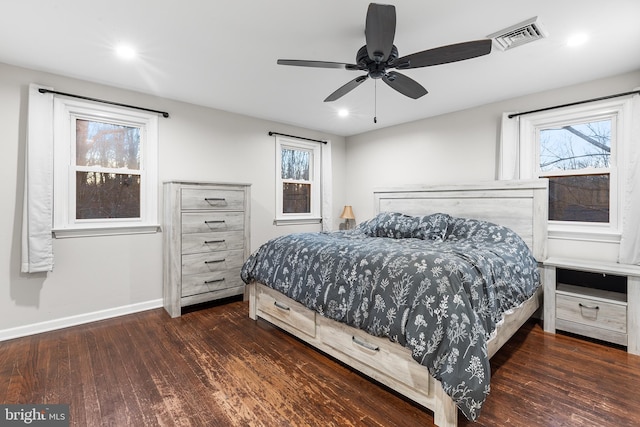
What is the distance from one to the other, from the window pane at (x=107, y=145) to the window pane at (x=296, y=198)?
6.68 feet

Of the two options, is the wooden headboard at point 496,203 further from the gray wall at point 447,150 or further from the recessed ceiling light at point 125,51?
the recessed ceiling light at point 125,51

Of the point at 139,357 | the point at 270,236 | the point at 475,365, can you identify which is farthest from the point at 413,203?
the point at 139,357

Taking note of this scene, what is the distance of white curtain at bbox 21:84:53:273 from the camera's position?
2.70 meters

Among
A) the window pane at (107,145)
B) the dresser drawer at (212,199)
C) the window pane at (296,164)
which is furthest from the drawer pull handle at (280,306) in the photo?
the window pane at (296,164)

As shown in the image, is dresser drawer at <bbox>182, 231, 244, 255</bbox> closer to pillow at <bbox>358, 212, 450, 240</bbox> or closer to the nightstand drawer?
the nightstand drawer

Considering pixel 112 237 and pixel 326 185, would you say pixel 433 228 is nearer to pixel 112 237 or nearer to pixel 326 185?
pixel 326 185

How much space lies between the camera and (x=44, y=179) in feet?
9.07

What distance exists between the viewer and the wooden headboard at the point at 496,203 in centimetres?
304

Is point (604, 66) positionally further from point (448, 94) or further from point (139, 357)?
point (139, 357)

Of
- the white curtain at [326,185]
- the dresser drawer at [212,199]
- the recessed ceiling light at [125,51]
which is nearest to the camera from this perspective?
the recessed ceiling light at [125,51]

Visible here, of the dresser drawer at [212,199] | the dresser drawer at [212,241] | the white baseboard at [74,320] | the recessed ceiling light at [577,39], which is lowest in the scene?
the white baseboard at [74,320]

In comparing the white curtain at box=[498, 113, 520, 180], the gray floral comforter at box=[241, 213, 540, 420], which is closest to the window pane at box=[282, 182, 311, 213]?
the gray floral comforter at box=[241, 213, 540, 420]

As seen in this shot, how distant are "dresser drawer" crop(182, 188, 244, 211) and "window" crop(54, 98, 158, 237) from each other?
0.49 m

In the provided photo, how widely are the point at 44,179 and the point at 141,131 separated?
1.04 m
